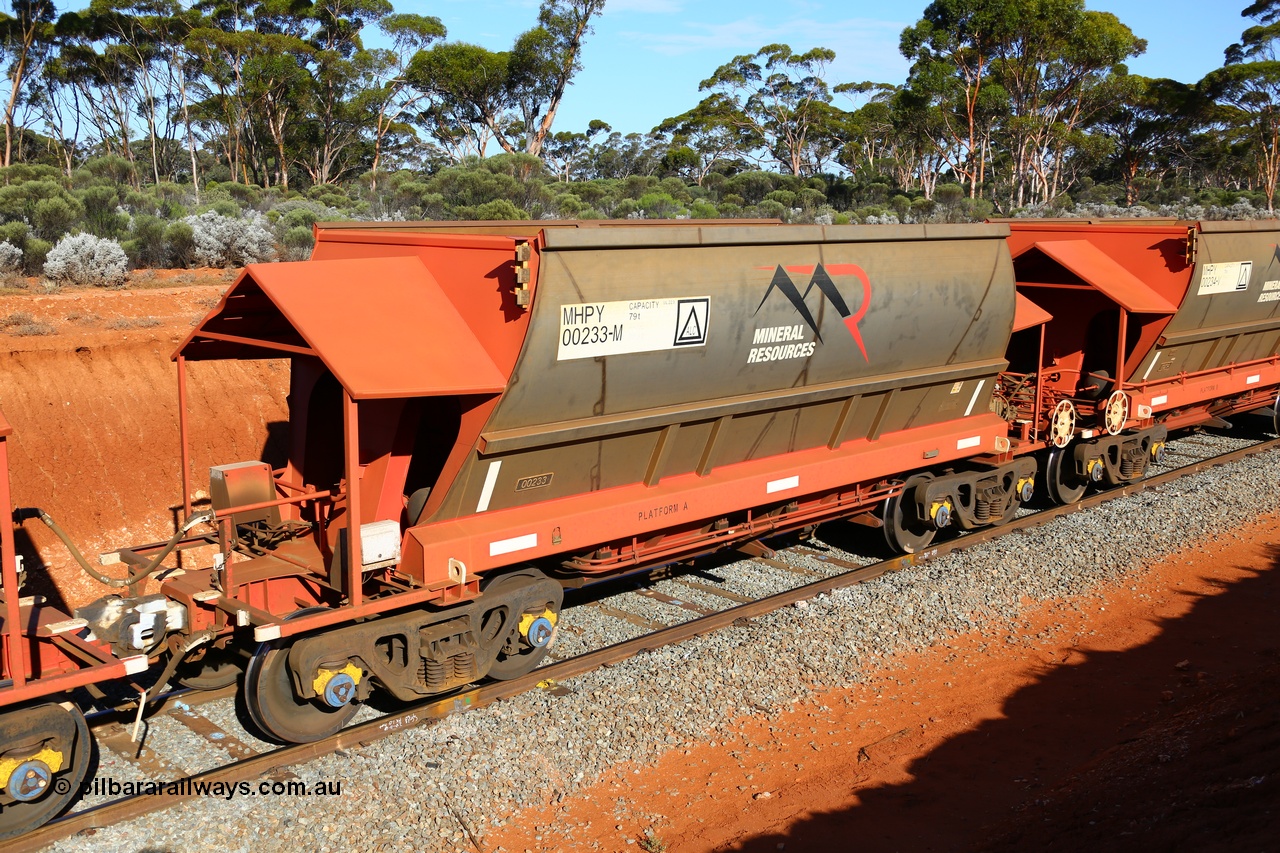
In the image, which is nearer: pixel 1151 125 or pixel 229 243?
pixel 229 243

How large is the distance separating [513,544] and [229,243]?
1443 centimetres

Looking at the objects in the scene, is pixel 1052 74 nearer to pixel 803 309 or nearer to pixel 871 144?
pixel 871 144

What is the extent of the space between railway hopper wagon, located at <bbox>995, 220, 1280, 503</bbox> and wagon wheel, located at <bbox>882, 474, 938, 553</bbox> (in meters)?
1.65

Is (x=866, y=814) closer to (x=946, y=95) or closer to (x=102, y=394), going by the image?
(x=102, y=394)

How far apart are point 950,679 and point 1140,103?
184ft

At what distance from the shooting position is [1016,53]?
1823 inches

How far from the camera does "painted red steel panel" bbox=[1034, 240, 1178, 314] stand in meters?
12.0

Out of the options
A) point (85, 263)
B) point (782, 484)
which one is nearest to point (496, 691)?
point (782, 484)

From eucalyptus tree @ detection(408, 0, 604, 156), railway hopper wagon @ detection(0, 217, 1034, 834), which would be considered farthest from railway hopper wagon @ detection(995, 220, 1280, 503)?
eucalyptus tree @ detection(408, 0, 604, 156)

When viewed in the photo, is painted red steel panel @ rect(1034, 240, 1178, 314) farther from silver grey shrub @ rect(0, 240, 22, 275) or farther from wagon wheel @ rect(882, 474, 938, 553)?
silver grey shrub @ rect(0, 240, 22, 275)

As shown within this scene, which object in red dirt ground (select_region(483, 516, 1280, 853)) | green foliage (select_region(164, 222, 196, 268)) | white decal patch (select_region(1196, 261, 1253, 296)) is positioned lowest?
red dirt ground (select_region(483, 516, 1280, 853))

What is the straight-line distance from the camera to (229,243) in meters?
19.6

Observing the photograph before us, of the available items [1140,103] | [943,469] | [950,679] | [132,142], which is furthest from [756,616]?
[1140,103]

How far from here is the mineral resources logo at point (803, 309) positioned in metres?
8.58
